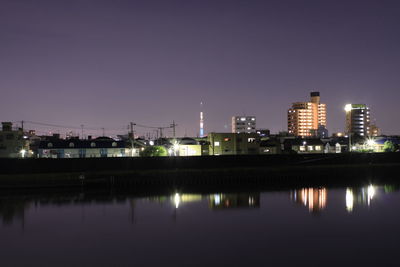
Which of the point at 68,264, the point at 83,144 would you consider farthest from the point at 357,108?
the point at 68,264

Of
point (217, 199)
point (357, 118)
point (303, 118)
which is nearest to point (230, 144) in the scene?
point (217, 199)

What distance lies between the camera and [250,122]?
89062 millimetres

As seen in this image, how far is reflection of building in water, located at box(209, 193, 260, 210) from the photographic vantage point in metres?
21.6

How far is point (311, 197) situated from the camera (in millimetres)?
24469

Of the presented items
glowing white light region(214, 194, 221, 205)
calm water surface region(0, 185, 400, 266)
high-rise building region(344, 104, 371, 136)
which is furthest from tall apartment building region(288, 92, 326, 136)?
glowing white light region(214, 194, 221, 205)

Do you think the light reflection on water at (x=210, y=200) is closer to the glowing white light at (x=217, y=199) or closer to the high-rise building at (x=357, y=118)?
the glowing white light at (x=217, y=199)

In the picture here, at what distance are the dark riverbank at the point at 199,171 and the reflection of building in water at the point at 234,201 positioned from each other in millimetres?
4146

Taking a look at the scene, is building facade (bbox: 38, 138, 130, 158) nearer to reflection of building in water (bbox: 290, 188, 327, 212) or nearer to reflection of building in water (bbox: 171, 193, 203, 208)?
reflection of building in water (bbox: 171, 193, 203, 208)

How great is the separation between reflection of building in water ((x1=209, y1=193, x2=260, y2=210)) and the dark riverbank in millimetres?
4146

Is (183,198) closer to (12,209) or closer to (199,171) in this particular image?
(199,171)

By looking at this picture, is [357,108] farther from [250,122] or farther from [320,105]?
[250,122]

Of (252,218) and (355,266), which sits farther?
(252,218)

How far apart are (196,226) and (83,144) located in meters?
24.9

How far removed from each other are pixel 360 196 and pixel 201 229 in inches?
526
